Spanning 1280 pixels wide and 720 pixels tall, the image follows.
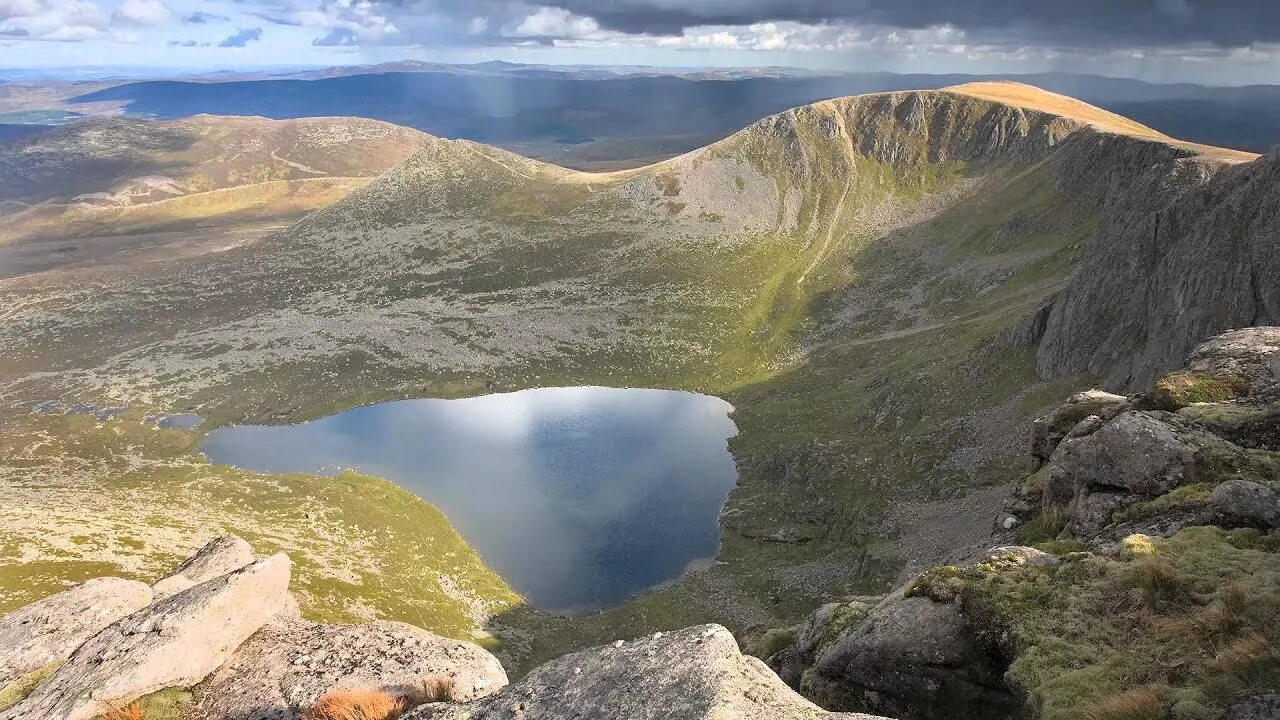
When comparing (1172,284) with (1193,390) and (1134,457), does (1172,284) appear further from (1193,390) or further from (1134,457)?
(1134,457)

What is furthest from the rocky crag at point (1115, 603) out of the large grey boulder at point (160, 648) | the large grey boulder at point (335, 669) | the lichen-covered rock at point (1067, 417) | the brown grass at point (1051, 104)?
the brown grass at point (1051, 104)

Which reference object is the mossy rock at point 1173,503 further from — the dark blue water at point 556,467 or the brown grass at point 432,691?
the dark blue water at point 556,467

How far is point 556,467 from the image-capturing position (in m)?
97.4

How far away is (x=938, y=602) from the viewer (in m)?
18.1

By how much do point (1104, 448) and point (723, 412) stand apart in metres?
91.0

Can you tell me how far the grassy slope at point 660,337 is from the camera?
7000 cm

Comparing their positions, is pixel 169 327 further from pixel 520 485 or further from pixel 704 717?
pixel 704 717

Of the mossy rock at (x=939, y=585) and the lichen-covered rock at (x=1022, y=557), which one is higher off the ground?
the lichen-covered rock at (x=1022, y=557)

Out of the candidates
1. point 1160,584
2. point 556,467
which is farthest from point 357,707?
point 556,467

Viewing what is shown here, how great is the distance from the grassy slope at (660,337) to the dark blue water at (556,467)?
529 centimetres

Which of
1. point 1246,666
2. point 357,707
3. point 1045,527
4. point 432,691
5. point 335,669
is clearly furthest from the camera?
point 1045,527

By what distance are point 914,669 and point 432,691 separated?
40.2 feet

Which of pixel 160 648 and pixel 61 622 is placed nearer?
pixel 160 648

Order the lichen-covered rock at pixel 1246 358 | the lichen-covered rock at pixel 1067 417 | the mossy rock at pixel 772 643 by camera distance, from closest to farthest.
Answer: the mossy rock at pixel 772 643 < the lichen-covered rock at pixel 1246 358 < the lichen-covered rock at pixel 1067 417
